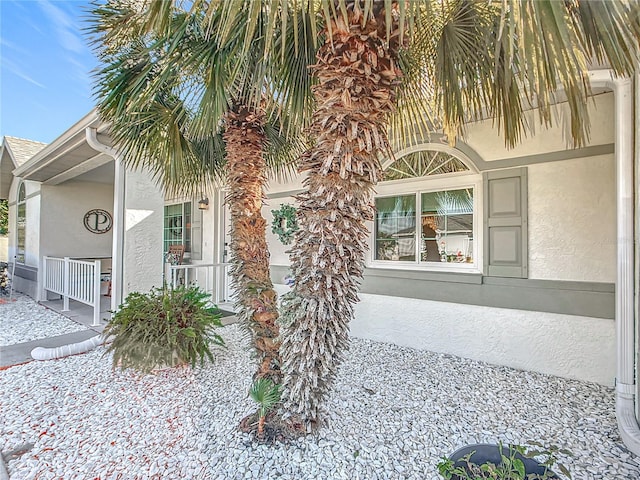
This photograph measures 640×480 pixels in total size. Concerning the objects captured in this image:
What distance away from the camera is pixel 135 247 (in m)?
6.05

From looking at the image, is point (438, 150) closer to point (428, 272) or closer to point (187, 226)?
point (428, 272)

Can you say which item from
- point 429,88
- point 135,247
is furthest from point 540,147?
point 135,247

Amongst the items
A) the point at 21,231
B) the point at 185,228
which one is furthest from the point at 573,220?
the point at 21,231

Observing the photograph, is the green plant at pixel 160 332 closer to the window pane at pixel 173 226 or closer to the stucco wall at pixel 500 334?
the stucco wall at pixel 500 334

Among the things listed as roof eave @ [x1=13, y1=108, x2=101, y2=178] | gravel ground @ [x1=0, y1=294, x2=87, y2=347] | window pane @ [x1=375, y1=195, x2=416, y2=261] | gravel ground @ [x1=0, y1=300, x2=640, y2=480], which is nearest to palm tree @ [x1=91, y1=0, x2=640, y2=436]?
gravel ground @ [x1=0, y1=300, x2=640, y2=480]

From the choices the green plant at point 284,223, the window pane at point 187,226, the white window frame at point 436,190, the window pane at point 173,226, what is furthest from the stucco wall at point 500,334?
the window pane at point 173,226

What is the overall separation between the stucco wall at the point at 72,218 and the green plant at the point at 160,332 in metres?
6.25

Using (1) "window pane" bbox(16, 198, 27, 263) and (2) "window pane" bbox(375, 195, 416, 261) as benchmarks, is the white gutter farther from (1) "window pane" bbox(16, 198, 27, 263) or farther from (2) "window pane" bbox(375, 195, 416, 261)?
(1) "window pane" bbox(16, 198, 27, 263)

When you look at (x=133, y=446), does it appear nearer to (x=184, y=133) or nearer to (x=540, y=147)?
(x=184, y=133)

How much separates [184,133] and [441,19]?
123 inches

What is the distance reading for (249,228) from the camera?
3.60m

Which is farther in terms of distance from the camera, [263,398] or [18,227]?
[18,227]

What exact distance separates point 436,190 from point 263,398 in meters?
4.16

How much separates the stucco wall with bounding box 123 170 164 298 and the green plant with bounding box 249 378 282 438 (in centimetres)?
431
